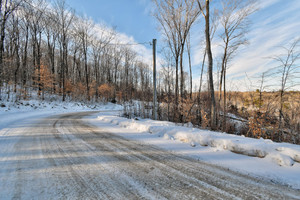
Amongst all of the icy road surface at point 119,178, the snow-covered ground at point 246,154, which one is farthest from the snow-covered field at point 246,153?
the icy road surface at point 119,178

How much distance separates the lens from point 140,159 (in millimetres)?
2820

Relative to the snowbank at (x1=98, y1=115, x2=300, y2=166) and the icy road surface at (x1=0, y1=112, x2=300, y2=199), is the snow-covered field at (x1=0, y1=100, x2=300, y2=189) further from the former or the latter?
the icy road surface at (x1=0, y1=112, x2=300, y2=199)

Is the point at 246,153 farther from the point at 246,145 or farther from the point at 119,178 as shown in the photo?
the point at 119,178

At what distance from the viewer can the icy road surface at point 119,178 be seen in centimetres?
169

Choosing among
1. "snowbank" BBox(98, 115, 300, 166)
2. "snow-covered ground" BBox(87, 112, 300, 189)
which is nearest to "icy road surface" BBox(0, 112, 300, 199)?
"snow-covered ground" BBox(87, 112, 300, 189)

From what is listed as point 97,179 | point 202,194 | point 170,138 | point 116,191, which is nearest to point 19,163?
point 97,179

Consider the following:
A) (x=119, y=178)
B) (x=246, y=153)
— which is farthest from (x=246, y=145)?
(x=119, y=178)

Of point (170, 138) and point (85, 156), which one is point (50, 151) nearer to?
point (85, 156)

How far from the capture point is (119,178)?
6.80ft

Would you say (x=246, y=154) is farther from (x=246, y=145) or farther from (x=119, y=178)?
(x=119, y=178)

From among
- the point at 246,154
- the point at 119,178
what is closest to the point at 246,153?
the point at 246,154

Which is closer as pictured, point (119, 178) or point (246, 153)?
point (119, 178)

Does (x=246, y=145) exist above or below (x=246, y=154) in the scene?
above

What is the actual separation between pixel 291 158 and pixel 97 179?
135 inches
